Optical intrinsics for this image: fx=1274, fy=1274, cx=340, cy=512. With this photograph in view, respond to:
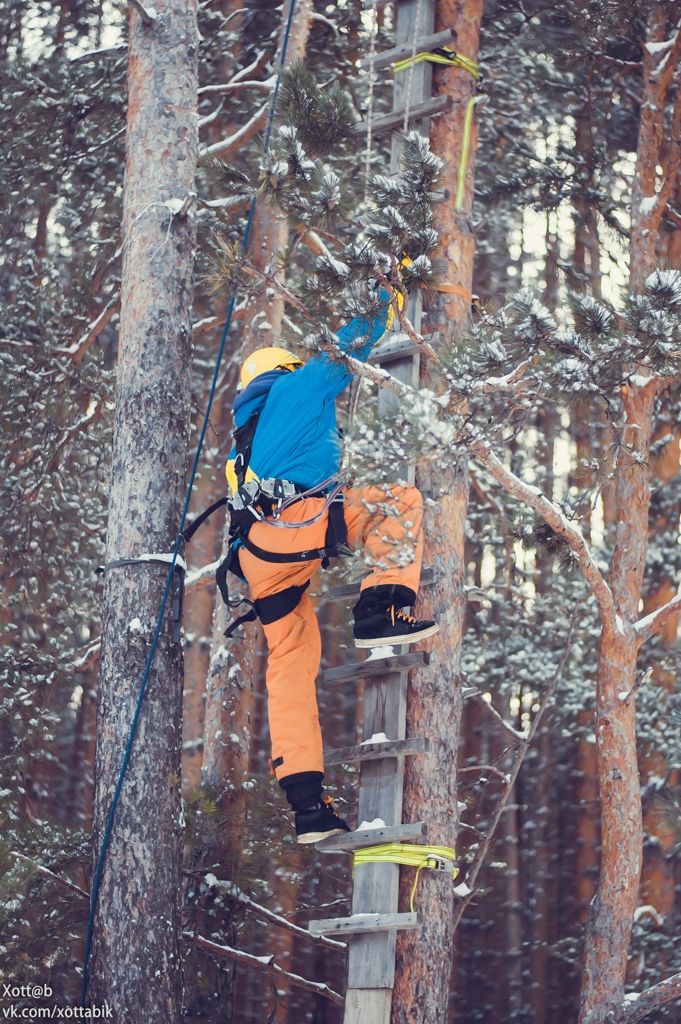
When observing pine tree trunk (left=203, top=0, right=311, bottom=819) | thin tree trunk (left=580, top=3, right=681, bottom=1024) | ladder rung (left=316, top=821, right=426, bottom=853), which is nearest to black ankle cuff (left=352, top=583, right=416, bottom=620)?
ladder rung (left=316, top=821, right=426, bottom=853)

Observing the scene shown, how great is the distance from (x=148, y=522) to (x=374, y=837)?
1.79 meters

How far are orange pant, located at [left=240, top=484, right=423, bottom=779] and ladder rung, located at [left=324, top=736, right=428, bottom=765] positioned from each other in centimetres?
13

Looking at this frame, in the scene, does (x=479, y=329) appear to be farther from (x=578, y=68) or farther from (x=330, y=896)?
(x=330, y=896)

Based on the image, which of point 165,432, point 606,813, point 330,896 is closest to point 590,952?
point 606,813

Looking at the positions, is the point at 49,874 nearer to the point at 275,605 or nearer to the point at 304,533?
the point at 275,605

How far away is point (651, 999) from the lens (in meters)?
6.21

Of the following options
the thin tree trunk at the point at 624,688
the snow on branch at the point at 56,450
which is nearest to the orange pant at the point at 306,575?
the thin tree trunk at the point at 624,688

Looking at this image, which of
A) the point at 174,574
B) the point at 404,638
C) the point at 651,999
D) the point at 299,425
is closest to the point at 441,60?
the point at 299,425

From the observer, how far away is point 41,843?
6828 millimetres

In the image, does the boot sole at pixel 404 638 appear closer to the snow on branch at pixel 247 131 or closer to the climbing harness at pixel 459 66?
the climbing harness at pixel 459 66

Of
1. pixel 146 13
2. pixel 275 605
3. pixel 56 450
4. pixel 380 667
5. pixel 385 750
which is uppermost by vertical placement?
pixel 146 13

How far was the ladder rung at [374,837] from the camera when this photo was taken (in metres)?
4.87

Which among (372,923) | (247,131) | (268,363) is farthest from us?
(247,131)

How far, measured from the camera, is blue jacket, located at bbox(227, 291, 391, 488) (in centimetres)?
522
